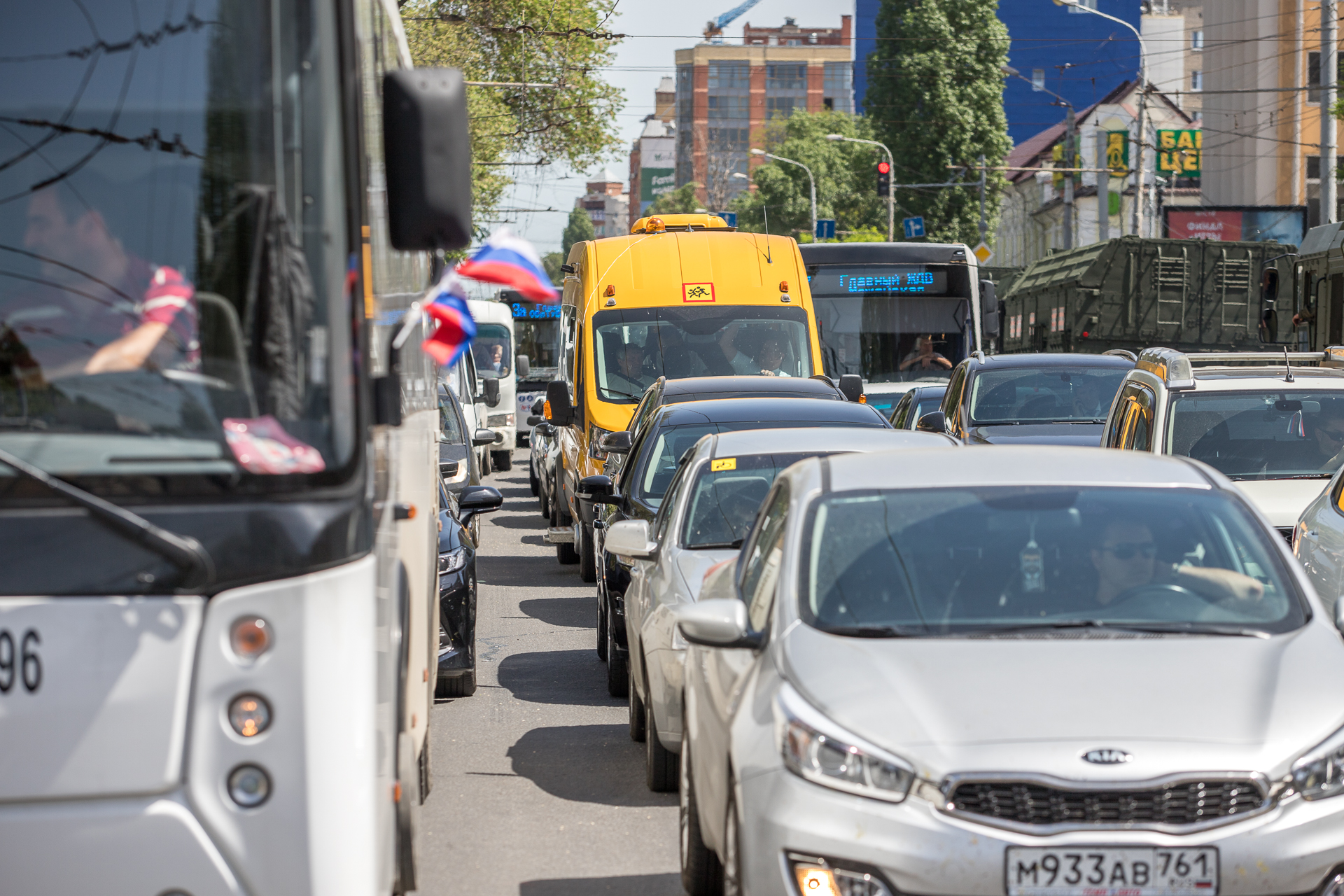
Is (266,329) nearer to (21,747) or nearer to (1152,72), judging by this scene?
(21,747)

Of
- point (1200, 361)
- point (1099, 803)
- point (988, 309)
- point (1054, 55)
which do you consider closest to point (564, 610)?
point (1200, 361)

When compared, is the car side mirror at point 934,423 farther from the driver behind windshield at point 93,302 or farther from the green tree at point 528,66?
the green tree at point 528,66

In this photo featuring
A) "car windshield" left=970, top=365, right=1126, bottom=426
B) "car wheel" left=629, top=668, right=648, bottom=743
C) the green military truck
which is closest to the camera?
"car wheel" left=629, top=668, right=648, bottom=743

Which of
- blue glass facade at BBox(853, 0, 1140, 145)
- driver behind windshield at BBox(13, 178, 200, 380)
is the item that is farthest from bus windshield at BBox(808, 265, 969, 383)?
blue glass facade at BBox(853, 0, 1140, 145)

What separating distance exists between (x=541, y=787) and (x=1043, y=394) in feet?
31.4

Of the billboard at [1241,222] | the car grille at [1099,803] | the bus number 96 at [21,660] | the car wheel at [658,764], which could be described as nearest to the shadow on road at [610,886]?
the car wheel at [658,764]

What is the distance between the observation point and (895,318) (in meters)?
22.1

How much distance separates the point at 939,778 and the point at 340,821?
4.59 ft

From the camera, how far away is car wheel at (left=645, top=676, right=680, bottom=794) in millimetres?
7305

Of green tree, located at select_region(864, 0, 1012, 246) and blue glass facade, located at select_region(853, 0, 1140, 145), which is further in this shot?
blue glass facade, located at select_region(853, 0, 1140, 145)

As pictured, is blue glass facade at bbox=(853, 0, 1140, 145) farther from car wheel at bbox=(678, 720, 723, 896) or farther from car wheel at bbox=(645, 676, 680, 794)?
car wheel at bbox=(678, 720, 723, 896)

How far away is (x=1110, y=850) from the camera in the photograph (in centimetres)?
417

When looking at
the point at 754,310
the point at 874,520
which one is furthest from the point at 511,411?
the point at 874,520

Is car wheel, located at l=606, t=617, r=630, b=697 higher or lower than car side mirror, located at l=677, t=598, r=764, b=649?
lower
